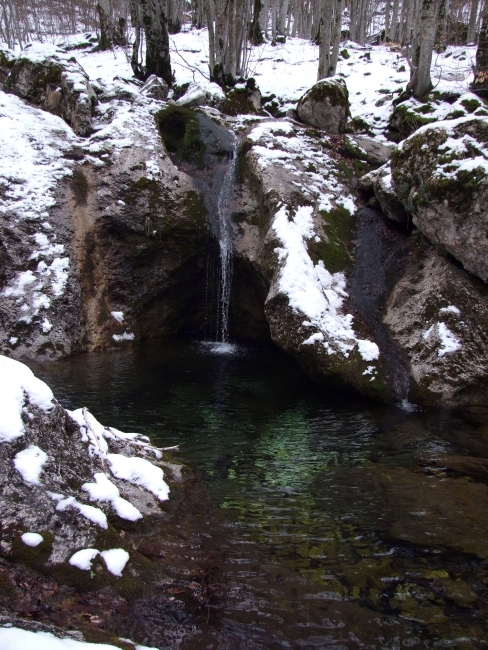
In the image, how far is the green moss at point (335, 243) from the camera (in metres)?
11.0

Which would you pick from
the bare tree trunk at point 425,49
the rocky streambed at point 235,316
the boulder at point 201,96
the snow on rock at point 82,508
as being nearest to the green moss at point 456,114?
the rocky streambed at point 235,316

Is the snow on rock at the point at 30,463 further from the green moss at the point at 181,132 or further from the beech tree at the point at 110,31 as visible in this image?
the beech tree at the point at 110,31

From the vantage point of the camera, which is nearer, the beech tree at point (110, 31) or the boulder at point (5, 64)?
the boulder at point (5, 64)

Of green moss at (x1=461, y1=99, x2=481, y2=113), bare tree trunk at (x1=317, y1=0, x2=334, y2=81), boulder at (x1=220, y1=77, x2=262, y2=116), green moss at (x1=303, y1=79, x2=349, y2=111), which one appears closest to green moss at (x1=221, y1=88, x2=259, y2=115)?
boulder at (x1=220, y1=77, x2=262, y2=116)

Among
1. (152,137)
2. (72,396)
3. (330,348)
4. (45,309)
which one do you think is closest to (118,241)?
(45,309)

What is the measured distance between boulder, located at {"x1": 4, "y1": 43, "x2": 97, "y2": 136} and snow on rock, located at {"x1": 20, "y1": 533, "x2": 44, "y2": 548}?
13992 mm

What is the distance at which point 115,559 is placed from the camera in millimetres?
3377

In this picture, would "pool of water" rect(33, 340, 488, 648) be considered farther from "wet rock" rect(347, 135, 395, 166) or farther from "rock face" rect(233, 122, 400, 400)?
"wet rock" rect(347, 135, 395, 166)

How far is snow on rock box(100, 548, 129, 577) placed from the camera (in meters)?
3.33

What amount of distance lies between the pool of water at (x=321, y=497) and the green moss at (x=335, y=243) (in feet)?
10.2

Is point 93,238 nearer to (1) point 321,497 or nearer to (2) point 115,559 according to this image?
(1) point 321,497

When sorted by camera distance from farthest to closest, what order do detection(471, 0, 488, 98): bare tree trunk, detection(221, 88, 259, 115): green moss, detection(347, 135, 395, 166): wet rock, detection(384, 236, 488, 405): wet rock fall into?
detection(221, 88, 259, 115): green moss → detection(471, 0, 488, 98): bare tree trunk → detection(347, 135, 395, 166): wet rock → detection(384, 236, 488, 405): wet rock

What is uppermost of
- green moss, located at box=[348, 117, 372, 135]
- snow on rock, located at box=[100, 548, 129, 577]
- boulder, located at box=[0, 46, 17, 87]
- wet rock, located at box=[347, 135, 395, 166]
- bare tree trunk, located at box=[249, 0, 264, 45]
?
bare tree trunk, located at box=[249, 0, 264, 45]

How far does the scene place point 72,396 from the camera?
27.9 feet
